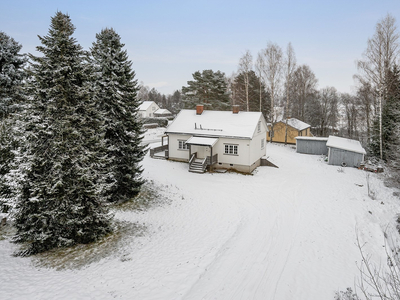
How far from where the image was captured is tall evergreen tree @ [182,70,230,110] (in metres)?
42.8

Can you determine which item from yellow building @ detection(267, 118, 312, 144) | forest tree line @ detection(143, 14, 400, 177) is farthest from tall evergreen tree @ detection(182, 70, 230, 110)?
yellow building @ detection(267, 118, 312, 144)

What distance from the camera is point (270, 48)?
3262 cm

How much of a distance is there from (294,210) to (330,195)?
169 inches

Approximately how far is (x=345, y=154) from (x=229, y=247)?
66.3 feet

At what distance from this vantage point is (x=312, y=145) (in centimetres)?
3142

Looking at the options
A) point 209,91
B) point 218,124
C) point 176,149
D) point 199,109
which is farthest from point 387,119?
point 209,91

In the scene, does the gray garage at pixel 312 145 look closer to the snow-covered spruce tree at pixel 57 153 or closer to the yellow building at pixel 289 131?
the yellow building at pixel 289 131

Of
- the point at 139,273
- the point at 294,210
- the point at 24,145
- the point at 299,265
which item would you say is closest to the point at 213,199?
the point at 294,210

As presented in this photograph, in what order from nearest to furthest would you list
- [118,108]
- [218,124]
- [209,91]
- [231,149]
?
[118,108], [231,149], [218,124], [209,91]

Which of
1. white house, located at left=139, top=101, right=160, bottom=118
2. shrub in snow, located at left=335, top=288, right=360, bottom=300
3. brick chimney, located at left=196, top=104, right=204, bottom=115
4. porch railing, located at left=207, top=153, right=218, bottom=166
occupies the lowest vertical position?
shrub in snow, located at left=335, top=288, right=360, bottom=300

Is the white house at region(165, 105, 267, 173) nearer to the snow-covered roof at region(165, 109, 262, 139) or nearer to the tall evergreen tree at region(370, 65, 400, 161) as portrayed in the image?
the snow-covered roof at region(165, 109, 262, 139)

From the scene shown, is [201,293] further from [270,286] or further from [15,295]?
[15,295]

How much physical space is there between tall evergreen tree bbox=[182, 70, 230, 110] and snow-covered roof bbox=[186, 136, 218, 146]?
19743mm

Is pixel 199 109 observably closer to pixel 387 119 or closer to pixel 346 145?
pixel 346 145
